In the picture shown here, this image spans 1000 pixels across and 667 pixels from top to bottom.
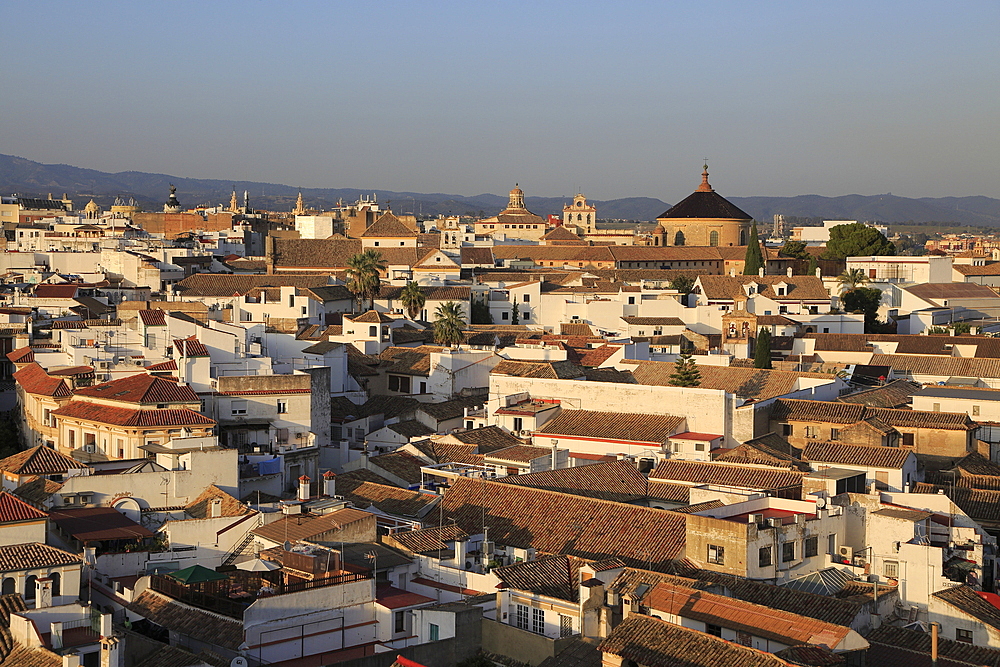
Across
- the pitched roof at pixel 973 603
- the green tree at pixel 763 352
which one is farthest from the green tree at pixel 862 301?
the pitched roof at pixel 973 603

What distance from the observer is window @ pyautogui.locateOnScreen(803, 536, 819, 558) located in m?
20.2

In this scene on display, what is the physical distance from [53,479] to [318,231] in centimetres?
7268

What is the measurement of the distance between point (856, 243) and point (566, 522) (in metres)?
55.2

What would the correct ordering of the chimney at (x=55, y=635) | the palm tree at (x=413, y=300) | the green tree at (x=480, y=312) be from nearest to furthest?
the chimney at (x=55, y=635) < the palm tree at (x=413, y=300) < the green tree at (x=480, y=312)

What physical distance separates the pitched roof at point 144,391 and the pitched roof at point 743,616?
12380 millimetres

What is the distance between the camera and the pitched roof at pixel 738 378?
35.5 m

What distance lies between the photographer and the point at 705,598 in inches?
637

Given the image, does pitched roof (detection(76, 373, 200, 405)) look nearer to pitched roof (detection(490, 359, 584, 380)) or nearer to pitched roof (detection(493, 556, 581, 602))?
pitched roof (detection(493, 556, 581, 602))

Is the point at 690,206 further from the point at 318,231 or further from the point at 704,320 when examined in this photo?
the point at 704,320

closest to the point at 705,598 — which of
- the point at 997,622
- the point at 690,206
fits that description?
the point at 997,622

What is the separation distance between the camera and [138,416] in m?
24.8

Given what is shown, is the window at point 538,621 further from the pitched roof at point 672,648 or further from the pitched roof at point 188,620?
the pitched roof at point 188,620

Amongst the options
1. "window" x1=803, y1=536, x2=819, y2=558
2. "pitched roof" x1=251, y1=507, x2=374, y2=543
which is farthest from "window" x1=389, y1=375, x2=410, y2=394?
"window" x1=803, y1=536, x2=819, y2=558

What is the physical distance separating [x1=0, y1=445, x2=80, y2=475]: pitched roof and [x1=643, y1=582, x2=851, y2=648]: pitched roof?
436 inches
